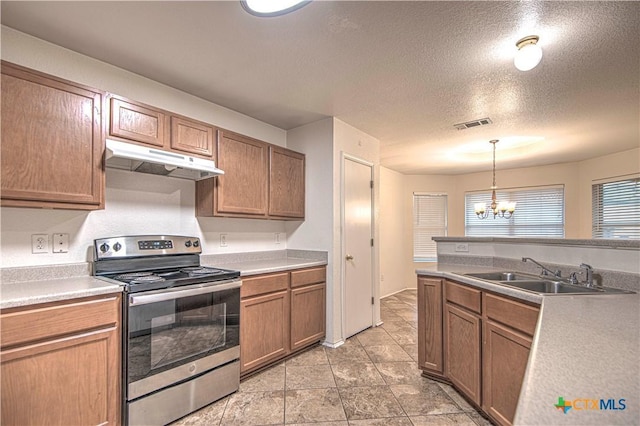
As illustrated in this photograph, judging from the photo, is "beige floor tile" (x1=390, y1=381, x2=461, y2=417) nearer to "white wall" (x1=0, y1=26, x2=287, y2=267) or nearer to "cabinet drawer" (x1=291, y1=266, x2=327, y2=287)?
"cabinet drawer" (x1=291, y1=266, x2=327, y2=287)

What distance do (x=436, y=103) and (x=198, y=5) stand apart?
218 centimetres

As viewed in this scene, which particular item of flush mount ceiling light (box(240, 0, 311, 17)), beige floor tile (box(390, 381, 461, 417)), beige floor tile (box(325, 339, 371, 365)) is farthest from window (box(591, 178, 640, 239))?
flush mount ceiling light (box(240, 0, 311, 17))

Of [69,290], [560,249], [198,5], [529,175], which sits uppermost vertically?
[198,5]

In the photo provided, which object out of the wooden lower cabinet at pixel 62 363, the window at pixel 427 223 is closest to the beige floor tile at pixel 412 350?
the wooden lower cabinet at pixel 62 363

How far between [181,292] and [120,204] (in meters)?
0.88

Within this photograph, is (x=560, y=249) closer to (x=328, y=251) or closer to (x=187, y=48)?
(x=328, y=251)

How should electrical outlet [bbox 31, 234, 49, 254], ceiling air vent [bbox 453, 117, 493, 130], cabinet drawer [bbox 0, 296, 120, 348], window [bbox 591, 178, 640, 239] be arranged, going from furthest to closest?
window [bbox 591, 178, 640, 239] < ceiling air vent [bbox 453, 117, 493, 130] < electrical outlet [bbox 31, 234, 49, 254] < cabinet drawer [bbox 0, 296, 120, 348]

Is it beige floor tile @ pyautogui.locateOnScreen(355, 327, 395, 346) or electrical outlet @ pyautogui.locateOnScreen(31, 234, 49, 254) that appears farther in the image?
beige floor tile @ pyautogui.locateOnScreen(355, 327, 395, 346)

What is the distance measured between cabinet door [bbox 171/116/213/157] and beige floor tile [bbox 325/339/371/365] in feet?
7.05

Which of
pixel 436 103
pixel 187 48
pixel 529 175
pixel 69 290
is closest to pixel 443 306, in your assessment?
pixel 436 103

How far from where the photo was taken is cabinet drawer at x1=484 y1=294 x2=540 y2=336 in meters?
1.64

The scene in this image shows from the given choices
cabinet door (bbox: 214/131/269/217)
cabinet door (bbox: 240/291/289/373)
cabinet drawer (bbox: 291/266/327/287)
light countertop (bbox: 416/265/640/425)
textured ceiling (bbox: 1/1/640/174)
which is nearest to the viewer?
light countertop (bbox: 416/265/640/425)

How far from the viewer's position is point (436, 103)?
9.64 ft

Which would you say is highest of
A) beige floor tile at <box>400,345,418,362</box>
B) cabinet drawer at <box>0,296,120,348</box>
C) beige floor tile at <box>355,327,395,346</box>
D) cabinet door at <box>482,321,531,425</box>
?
cabinet drawer at <box>0,296,120,348</box>
